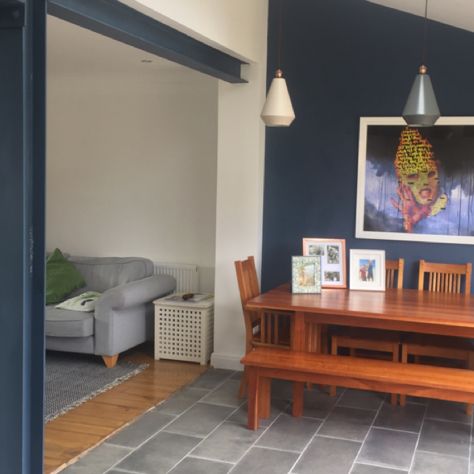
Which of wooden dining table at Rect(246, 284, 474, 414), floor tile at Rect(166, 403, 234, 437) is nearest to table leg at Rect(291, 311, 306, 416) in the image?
wooden dining table at Rect(246, 284, 474, 414)

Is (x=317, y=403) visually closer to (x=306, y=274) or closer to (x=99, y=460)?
(x=306, y=274)

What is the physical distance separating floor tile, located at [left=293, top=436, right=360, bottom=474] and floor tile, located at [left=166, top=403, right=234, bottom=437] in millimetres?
636

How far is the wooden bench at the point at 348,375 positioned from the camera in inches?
152

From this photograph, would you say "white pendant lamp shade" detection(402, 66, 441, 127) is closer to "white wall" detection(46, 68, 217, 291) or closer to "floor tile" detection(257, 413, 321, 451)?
"floor tile" detection(257, 413, 321, 451)

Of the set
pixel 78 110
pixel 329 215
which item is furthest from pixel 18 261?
pixel 78 110

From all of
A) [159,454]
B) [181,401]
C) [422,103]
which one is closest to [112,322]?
[181,401]

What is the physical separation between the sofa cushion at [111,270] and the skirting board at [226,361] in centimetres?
107

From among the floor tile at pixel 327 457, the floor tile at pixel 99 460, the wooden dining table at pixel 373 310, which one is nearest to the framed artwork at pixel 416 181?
the wooden dining table at pixel 373 310

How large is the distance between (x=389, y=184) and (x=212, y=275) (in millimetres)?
1899

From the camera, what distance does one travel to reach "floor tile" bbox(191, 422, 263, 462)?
385 centimetres

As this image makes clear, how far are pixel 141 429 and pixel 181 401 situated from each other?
22.5 inches

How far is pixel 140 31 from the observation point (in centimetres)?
373

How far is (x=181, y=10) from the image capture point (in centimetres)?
395

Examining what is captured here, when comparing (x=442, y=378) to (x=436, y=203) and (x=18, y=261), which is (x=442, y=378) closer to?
(x=436, y=203)
